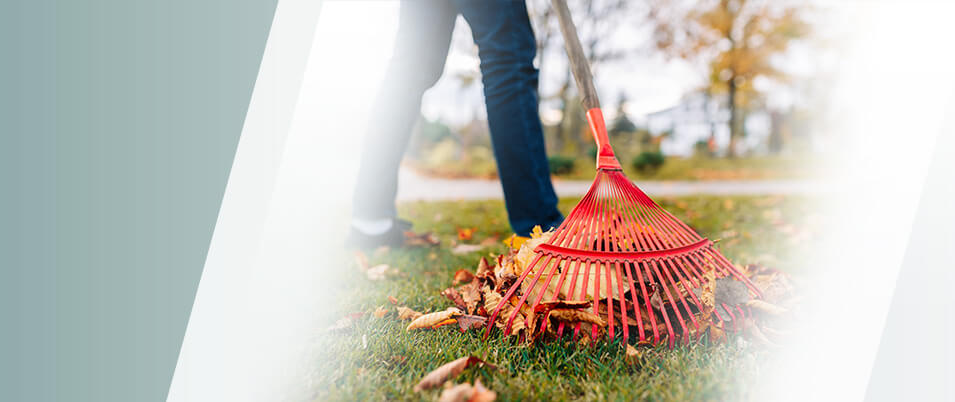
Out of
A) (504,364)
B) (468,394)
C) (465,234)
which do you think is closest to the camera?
(468,394)

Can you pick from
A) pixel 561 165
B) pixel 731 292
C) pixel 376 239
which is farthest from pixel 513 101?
pixel 561 165

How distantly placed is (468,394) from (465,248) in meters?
1.58

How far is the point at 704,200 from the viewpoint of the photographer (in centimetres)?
465

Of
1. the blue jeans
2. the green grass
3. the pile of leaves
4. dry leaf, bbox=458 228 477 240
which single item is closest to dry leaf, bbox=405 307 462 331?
the pile of leaves

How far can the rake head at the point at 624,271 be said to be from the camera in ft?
4.23

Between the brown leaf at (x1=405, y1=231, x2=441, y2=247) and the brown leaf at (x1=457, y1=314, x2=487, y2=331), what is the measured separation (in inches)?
51.7

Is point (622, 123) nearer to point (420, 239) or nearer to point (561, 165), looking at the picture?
point (561, 165)

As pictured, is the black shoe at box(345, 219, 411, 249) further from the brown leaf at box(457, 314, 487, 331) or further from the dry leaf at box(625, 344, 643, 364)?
the dry leaf at box(625, 344, 643, 364)

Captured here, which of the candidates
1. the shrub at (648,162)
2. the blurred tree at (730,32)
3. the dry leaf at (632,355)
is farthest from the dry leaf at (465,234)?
the blurred tree at (730,32)

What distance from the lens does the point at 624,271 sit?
1403mm

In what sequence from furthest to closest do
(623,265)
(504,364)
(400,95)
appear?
(400,95) → (623,265) → (504,364)

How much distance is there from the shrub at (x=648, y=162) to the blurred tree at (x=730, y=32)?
113 inches

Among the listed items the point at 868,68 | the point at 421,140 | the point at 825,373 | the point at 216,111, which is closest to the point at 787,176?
the point at 868,68
